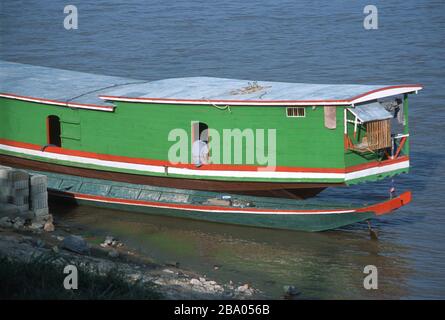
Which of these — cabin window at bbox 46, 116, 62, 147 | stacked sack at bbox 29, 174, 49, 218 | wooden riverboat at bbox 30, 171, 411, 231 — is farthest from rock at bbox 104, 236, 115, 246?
cabin window at bbox 46, 116, 62, 147

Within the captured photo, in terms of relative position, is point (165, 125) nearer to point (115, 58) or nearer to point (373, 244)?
point (373, 244)

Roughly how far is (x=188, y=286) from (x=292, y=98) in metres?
4.82

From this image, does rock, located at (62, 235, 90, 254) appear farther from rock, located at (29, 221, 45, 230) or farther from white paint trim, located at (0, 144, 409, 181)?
white paint trim, located at (0, 144, 409, 181)

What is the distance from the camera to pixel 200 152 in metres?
21.7

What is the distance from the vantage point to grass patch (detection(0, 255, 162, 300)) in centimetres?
1389

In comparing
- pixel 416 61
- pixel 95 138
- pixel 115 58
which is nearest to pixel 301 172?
pixel 95 138

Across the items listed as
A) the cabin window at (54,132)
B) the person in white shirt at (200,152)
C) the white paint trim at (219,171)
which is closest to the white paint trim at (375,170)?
the white paint trim at (219,171)

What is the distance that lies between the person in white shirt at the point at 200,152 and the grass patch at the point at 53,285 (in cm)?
635

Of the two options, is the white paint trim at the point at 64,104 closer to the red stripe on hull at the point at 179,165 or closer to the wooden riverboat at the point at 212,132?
the wooden riverboat at the point at 212,132

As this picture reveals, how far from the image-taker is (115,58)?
38.8 meters

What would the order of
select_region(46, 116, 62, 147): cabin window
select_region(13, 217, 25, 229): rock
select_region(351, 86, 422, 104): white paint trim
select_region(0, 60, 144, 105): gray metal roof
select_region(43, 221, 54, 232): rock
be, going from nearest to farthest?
select_region(351, 86, 422, 104): white paint trim, select_region(13, 217, 25, 229): rock, select_region(43, 221, 54, 232): rock, select_region(0, 60, 144, 105): gray metal roof, select_region(46, 116, 62, 147): cabin window

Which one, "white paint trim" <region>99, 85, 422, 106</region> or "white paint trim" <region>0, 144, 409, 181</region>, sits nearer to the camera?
"white paint trim" <region>99, 85, 422, 106</region>

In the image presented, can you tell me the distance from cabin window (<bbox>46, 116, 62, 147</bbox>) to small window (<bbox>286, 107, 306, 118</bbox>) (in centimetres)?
627

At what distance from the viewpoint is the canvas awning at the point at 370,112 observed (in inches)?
784
